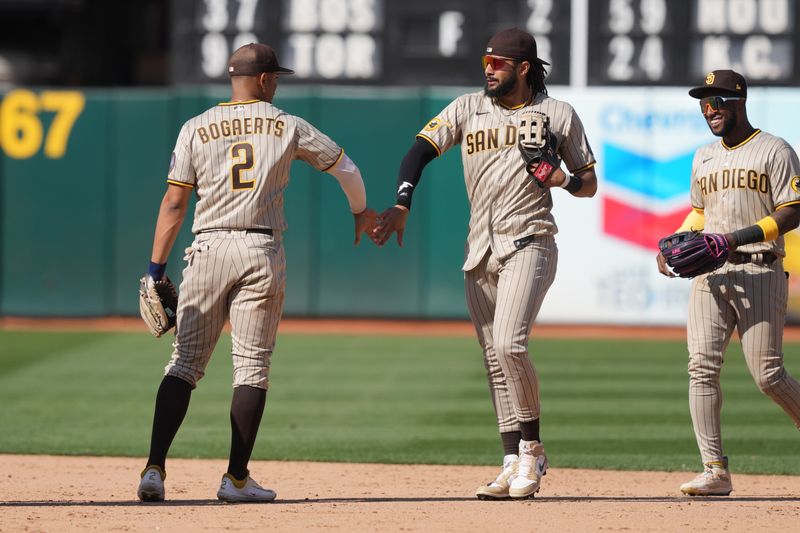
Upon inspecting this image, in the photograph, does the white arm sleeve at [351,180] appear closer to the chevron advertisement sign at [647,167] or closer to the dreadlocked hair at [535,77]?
the dreadlocked hair at [535,77]

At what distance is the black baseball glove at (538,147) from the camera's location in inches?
190

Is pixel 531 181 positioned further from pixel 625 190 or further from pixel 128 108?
pixel 128 108

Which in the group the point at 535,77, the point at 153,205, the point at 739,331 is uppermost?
the point at 535,77

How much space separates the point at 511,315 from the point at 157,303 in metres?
1.29

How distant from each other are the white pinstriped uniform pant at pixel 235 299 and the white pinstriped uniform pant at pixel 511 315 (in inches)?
31.2

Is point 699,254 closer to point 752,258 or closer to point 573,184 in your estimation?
point 752,258

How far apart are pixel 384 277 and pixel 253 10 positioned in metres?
2.83

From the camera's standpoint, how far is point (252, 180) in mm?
4789

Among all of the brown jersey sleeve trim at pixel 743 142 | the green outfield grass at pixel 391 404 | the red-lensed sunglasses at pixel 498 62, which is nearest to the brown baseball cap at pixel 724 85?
the brown jersey sleeve trim at pixel 743 142

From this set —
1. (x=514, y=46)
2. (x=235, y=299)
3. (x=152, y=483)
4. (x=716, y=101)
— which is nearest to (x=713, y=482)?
(x=716, y=101)

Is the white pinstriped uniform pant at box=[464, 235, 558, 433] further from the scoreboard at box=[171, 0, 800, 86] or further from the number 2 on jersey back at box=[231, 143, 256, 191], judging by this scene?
the scoreboard at box=[171, 0, 800, 86]

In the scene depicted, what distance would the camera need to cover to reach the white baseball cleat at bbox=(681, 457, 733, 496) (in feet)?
16.8

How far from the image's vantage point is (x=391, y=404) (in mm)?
8250

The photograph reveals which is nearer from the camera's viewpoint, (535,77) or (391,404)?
(535,77)
